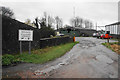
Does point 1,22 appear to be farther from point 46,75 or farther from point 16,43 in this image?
point 46,75

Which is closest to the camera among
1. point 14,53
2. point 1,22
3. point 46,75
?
point 46,75

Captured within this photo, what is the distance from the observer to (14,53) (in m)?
8.02

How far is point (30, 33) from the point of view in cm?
839

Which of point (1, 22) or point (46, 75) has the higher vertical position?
point (1, 22)

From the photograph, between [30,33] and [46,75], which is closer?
[46,75]

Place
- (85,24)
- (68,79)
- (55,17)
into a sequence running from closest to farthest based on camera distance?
(68,79), (55,17), (85,24)

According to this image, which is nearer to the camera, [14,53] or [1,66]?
[1,66]

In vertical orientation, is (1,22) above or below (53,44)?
above

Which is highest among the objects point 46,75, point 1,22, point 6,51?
point 1,22

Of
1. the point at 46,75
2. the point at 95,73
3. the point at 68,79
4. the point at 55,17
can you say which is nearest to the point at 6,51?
the point at 46,75

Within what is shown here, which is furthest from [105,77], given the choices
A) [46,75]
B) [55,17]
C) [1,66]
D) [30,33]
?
[55,17]

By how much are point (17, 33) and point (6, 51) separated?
1.76m

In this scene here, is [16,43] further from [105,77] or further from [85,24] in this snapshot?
[85,24]

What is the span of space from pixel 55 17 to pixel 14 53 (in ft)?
202
